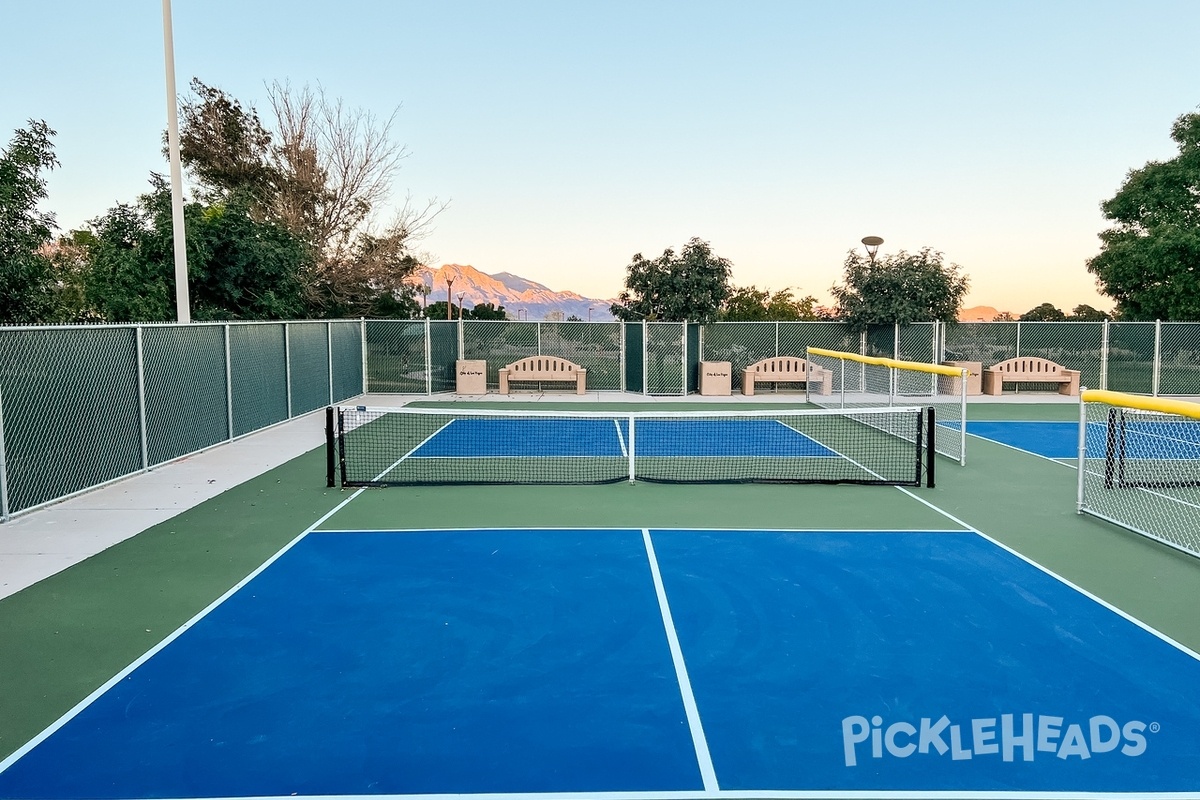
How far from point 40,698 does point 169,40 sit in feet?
44.0

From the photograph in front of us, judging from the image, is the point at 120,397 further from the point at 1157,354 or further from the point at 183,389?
the point at 1157,354

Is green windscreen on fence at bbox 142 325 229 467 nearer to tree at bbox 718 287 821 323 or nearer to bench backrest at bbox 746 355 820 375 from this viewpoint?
bench backrest at bbox 746 355 820 375

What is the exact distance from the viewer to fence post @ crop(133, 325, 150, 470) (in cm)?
1148

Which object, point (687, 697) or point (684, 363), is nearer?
point (687, 697)

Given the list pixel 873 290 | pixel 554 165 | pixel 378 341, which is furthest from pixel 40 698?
pixel 554 165

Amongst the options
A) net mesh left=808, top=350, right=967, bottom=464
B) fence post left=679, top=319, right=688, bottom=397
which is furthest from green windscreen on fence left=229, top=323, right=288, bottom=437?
net mesh left=808, top=350, right=967, bottom=464

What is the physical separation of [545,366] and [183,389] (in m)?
13.6

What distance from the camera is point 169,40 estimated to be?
14.3 metres

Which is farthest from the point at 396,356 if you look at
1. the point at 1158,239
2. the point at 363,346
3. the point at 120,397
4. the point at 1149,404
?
the point at 1158,239

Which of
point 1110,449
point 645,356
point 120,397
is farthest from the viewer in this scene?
point 645,356

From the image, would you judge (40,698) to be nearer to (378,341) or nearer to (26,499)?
(26,499)

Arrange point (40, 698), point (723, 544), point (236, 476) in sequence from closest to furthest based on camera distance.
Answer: point (40, 698) → point (723, 544) → point (236, 476)

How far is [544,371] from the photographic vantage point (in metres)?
25.3

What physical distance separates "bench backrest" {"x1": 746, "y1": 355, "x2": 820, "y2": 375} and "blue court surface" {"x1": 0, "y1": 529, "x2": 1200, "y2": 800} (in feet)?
58.5
